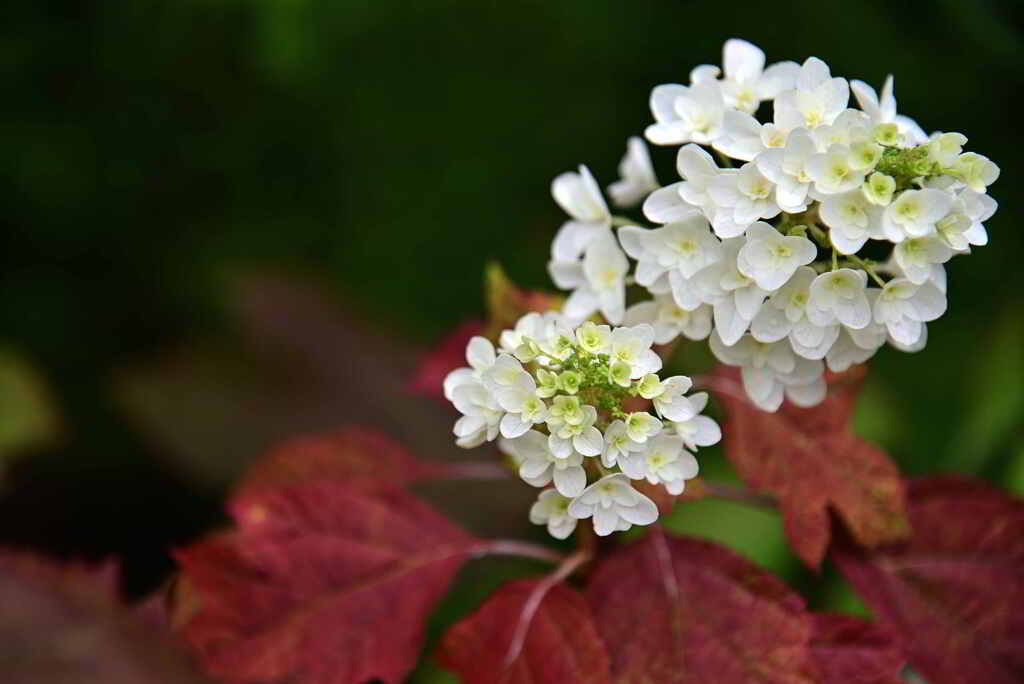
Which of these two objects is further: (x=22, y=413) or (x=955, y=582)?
(x=22, y=413)

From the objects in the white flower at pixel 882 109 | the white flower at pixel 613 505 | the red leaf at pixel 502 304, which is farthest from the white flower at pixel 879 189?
the red leaf at pixel 502 304

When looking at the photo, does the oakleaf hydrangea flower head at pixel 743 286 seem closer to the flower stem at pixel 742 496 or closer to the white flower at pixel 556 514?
the white flower at pixel 556 514

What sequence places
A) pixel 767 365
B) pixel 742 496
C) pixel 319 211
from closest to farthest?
pixel 767 365 → pixel 742 496 → pixel 319 211

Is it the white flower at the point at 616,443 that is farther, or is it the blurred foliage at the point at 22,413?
the blurred foliage at the point at 22,413

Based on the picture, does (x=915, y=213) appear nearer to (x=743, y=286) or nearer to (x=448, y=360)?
(x=743, y=286)

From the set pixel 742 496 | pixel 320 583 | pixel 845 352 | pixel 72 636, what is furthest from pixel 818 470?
pixel 72 636

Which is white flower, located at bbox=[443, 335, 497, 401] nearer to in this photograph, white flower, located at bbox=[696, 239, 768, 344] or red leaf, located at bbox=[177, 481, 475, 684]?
white flower, located at bbox=[696, 239, 768, 344]
